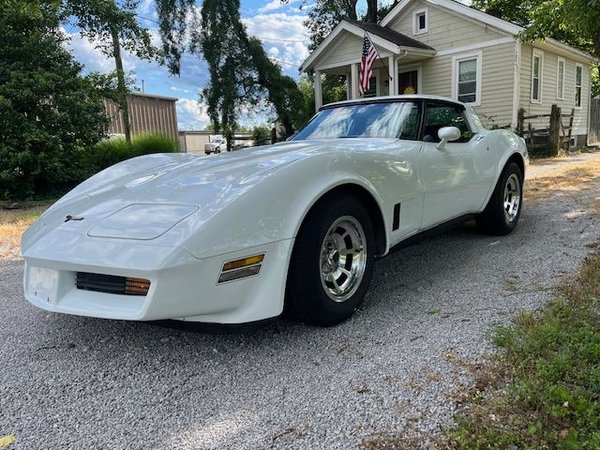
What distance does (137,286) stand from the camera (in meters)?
2.34

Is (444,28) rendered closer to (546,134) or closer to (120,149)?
(546,134)

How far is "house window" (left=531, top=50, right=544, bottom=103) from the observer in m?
16.2

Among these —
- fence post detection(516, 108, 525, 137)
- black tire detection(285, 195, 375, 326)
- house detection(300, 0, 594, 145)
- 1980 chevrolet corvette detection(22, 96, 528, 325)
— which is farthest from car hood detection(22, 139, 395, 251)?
fence post detection(516, 108, 525, 137)

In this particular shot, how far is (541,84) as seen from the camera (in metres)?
16.6

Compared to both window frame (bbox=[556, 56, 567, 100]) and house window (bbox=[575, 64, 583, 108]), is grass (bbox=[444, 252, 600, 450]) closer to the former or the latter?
window frame (bbox=[556, 56, 567, 100])

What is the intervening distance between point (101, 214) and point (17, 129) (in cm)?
854

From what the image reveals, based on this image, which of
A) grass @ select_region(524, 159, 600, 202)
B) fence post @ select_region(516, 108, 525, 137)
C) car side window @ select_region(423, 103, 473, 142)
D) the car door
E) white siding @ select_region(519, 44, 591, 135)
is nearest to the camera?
the car door

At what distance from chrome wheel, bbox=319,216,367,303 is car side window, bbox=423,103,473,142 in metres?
1.29

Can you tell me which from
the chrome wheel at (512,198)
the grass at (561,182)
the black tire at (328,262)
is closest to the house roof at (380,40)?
the grass at (561,182)

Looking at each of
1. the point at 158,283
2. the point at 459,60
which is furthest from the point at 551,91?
the point at 158,283

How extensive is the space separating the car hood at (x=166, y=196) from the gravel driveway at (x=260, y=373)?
714 mm

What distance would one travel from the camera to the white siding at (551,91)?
615 inches

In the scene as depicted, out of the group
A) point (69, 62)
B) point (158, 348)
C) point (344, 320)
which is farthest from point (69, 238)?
point (69, 62)

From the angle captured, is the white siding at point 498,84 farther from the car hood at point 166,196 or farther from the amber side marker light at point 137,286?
the amber side marker light at point 137,286
